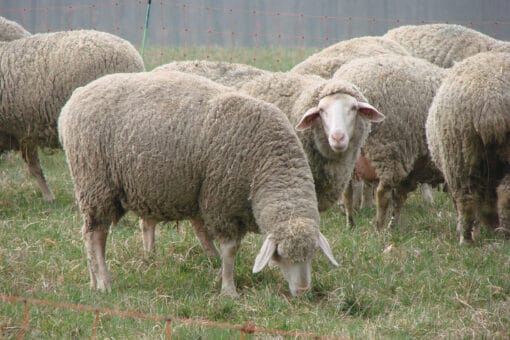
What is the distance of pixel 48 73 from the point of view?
7633 millimetres

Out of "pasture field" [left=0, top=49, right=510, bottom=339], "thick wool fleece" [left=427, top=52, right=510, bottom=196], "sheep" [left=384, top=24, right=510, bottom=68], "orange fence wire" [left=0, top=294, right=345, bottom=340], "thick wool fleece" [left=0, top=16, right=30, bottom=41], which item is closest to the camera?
"orange fence wire" [left=0, top=294, right=345, bottom=340]

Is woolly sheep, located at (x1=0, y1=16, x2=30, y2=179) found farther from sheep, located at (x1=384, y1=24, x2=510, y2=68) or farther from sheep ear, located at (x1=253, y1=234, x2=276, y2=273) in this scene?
sheep, located at (x1=384, y1=24, x2=510, y2=68)

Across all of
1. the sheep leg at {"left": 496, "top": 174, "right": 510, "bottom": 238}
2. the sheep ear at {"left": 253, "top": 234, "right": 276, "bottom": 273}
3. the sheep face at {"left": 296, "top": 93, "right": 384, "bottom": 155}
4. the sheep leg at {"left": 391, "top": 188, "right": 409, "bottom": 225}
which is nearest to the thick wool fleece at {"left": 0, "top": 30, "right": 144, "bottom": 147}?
the sheep face at {"left": 296, "top": 93, "right": 384, "bottom": 155}

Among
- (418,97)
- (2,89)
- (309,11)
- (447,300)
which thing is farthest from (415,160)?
(309,11)

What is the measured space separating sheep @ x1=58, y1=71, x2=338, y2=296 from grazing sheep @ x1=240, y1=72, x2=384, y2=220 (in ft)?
1.45

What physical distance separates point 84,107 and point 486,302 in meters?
2.78

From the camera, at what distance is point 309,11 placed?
20.1 meters

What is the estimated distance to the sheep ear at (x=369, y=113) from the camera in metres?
5.86

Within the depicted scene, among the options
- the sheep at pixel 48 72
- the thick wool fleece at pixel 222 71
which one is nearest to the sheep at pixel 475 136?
the thick wool fleece at pixel 222 71

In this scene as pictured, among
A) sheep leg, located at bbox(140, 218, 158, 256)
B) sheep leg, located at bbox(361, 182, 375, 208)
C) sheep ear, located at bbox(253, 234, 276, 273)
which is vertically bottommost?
sheep leg, located at bbox(361, 182, 375, 208)

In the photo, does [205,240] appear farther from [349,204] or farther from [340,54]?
[340,54]

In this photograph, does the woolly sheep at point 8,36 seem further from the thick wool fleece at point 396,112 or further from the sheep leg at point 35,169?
the thick wool fleece at point 396,112

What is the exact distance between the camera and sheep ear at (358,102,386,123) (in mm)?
5859

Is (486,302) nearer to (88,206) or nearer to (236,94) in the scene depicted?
(236,94)
